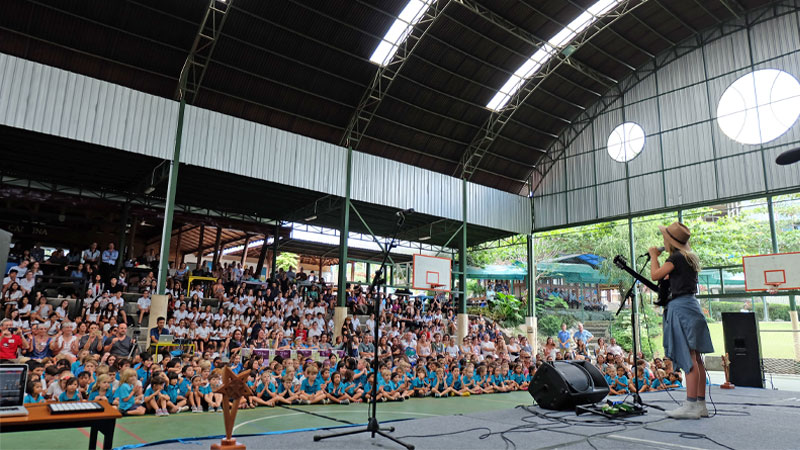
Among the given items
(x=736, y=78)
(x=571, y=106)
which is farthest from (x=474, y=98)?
(x=736, y=78)

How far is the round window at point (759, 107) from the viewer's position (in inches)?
599

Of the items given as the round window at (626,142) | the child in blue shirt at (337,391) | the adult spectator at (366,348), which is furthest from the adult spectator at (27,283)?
the round window at (626,142)

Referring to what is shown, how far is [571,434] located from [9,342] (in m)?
9.37

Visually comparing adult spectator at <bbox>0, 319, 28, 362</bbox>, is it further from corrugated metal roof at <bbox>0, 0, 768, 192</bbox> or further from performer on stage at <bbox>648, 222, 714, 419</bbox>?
performer on stage at <bbox>648, 222, 714, 419</bbox>

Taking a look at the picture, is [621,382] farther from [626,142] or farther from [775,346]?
→ [775,346]

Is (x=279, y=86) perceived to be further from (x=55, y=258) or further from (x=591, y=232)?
(x=591, y=232)

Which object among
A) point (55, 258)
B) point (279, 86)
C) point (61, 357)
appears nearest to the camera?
point (61, 357)

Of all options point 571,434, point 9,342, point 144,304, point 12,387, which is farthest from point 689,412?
point 144,304

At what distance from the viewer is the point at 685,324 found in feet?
14.7

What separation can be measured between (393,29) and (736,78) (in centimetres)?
1176

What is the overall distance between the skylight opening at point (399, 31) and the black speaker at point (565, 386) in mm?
12162

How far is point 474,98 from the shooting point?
18781mm

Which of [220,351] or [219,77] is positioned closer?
[220,351]

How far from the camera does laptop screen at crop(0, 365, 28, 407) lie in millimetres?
3104
